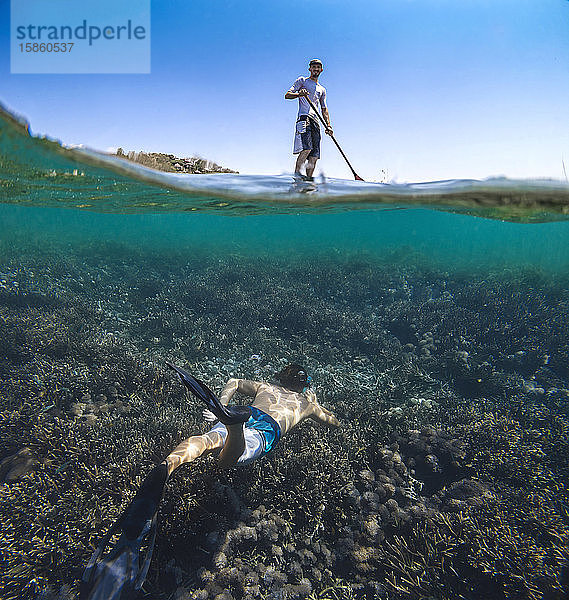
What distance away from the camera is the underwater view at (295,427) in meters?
4.25

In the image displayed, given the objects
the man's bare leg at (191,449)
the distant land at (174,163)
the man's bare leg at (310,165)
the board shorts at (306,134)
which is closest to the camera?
the man's bare leg at (191,449)

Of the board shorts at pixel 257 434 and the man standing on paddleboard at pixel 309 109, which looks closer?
the board shorts at pixel 257 434

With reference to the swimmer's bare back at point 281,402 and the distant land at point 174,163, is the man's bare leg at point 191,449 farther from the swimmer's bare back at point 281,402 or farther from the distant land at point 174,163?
the distant land at point 174,163

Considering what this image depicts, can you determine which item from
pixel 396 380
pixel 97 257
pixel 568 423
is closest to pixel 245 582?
pixel 396 380

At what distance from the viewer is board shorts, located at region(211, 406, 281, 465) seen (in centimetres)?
438

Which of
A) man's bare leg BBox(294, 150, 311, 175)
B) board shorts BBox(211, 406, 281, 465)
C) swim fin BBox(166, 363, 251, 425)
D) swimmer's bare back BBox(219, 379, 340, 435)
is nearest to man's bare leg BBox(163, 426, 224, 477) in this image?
board shorts BBox(211, 406, 281, 465)

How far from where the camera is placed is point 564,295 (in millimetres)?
14375

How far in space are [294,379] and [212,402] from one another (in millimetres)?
2971

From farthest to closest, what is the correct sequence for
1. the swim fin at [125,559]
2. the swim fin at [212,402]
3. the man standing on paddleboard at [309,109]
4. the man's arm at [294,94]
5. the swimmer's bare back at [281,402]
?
the man standing on paddleboard at [309,109]
the man's arm at [294,94]
the swimmer's bare back at [281,402]
the swim fin at [212,402]
the swim fin at [125,559]

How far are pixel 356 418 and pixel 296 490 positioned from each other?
2.52m

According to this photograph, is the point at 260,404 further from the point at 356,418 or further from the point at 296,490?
the point at 356,418

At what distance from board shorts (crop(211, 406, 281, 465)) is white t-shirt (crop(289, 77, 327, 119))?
6.64 m

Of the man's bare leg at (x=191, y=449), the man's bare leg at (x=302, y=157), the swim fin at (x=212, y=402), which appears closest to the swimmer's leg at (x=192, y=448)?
the man's bare leg at (x=191, y=449)

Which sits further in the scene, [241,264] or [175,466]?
[241,264]
